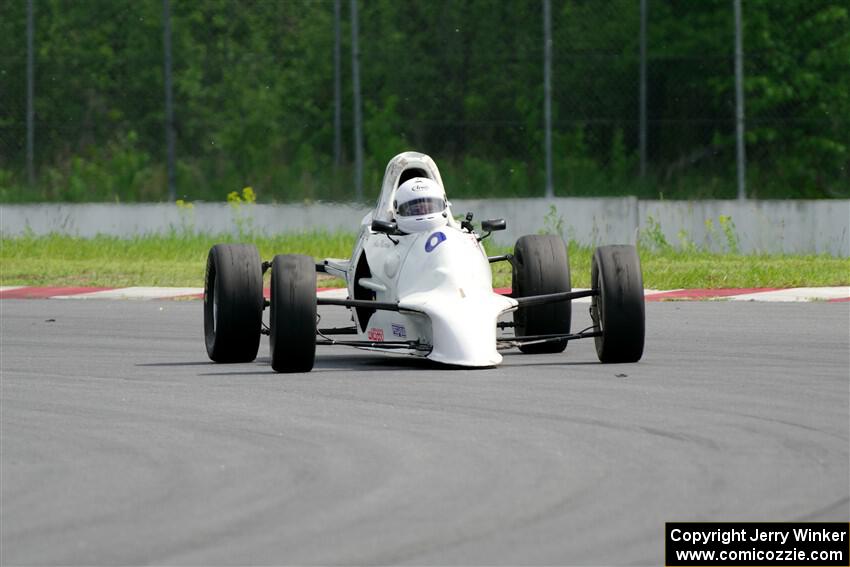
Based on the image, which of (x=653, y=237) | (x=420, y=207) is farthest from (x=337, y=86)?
(x=420, y=207)

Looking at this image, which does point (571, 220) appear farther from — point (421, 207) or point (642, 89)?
point (421, 207)

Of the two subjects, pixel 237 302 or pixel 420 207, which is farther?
pixel 420 207

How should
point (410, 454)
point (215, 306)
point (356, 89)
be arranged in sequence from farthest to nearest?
point (356, 89) → point (215, 306) → point (410, 454)

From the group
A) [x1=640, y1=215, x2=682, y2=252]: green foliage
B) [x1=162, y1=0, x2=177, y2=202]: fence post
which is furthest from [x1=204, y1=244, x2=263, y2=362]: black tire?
[x1=162, y1=0, x2=177, y2=202]: fence post

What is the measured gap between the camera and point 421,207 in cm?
1207

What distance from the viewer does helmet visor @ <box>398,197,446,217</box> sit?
1206 centimetres

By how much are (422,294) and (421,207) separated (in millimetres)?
979

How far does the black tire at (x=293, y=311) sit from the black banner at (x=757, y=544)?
491cm

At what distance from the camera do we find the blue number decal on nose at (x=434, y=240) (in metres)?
11.5

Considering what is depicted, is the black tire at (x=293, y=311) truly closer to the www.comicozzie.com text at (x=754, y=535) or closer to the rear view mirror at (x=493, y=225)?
the rear view mirror at (x=493, y=225)

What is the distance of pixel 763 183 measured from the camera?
931 inches

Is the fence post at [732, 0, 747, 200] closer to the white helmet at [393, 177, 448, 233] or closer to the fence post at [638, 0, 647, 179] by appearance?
the fence post at [638, 0, 647, 179]

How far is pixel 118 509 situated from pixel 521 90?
18.6m

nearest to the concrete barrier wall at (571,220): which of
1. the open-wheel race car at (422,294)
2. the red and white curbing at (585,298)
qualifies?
the red and white curbing at (585,298)
